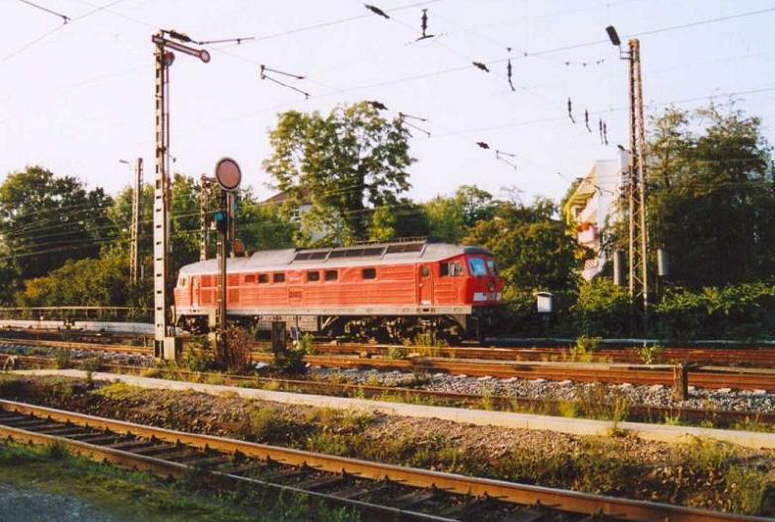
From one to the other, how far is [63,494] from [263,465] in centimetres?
217

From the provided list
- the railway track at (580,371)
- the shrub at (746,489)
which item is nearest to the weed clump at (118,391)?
the railway track at (580,371)

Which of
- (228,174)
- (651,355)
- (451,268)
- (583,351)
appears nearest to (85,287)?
(451,268)

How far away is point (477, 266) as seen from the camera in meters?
21.3

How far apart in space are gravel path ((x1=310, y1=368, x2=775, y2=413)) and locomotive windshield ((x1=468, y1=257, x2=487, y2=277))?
20.1 ft

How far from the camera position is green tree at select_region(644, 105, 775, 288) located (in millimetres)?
28312

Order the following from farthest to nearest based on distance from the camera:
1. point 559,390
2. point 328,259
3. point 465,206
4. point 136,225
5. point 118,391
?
point 465,206 → point 136,225 → point 328,259 → point 118,391 → point 559,390

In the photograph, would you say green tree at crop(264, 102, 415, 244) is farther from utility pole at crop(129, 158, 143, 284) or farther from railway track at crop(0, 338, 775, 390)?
railway track at crop(0, 338, 775, 390)

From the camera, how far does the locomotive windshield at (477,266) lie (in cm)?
2109

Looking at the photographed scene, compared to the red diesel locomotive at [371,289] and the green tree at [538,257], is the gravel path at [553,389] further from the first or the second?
the green tree at [538,257]

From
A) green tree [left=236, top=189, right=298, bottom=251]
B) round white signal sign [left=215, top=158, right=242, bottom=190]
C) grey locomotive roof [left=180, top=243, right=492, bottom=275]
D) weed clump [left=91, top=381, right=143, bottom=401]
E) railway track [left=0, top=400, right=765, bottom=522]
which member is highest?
green tree [left=236, top=189, right=298, bottom=251]

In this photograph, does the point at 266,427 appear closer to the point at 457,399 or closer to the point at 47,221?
the point at 457,399

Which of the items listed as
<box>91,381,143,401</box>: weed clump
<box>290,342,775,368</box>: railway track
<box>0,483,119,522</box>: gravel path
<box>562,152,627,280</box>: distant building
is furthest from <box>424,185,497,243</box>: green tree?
<box>0,483,119,522</box>: gravel path

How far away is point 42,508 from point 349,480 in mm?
3026

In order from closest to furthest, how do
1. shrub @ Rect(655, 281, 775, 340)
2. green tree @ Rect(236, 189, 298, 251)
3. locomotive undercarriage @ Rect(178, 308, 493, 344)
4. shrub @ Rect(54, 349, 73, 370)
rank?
shrub @ Rect(54, 349, 73, 370) < locomotive undercarriage @ Rect(178, 308, 493, 344) < shrub @ Rect(655, 281, 775, 340) < green tree @ Rect(236, 189, 298, 251)
